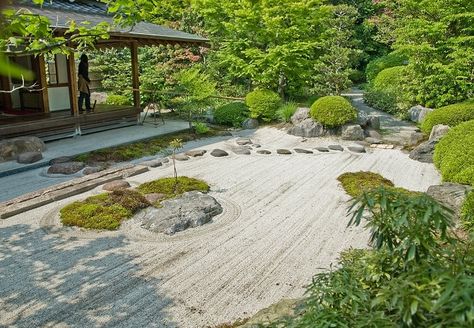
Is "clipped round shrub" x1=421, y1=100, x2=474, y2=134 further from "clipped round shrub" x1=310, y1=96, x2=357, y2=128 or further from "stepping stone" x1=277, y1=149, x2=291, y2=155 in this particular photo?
"stepping stone" x1=277, y1=149, x2=291, y2=155

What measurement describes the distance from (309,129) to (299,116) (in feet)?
2.91

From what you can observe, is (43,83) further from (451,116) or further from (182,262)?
(451,116)

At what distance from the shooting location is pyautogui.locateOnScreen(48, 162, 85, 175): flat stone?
8.28 metres

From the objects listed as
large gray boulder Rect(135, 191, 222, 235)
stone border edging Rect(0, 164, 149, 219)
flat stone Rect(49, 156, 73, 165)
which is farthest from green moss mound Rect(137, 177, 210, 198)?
flat stone Rect(49, 156, 73, 165)

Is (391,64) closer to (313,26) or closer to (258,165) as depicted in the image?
(313,26)

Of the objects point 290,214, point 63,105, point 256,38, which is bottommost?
point 290,214

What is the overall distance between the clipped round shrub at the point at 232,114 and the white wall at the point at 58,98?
14.7 feet

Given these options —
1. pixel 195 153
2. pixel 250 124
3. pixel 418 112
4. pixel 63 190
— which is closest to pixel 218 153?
pixel 195 153

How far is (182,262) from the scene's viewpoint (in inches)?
186

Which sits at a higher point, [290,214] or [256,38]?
[256,38]

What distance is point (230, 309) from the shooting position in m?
3.86

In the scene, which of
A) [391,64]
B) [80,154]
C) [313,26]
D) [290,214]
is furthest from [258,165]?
[391,64]

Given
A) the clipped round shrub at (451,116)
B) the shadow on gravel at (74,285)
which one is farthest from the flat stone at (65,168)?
the clipped round shrub at (451,116)

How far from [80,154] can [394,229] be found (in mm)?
8488
